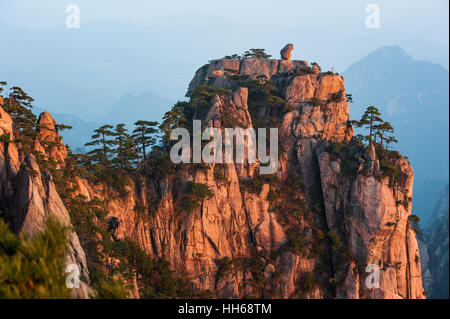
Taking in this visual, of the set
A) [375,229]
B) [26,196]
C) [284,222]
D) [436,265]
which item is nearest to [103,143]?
[26,196]

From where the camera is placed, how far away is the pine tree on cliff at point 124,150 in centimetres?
3281

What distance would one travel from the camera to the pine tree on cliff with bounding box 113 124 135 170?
32812 mm

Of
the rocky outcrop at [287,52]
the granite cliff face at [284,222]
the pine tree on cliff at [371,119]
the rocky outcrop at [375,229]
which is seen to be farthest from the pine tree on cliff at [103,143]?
the rocky outcrop at [287,52]

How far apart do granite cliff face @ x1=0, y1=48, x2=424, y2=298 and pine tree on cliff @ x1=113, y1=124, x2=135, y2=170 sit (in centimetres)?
176

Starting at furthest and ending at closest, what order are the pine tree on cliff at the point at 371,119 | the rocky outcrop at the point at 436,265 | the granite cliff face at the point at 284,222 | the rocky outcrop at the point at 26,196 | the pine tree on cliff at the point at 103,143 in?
1. the rocky outcrop at the point at 436,265
2. the pine tree on cliff at the point at 371,119
3. the granite cliff face at the point at 284,222
4. the pine tree on cliff at the point at 103,143
5. the rocky outcrop at the point at 26,196

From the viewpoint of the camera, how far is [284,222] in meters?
34.3

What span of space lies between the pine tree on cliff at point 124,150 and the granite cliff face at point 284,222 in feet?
5.79

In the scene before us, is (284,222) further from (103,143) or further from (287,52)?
(287,52)

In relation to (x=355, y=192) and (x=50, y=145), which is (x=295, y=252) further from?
(x=50, y=145)

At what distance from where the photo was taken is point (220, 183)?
3397 cm

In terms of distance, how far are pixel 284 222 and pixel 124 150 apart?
58.9ft

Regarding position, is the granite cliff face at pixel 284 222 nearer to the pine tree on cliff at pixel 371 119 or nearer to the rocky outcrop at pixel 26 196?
the pine tree on cliff at pixel 371 119

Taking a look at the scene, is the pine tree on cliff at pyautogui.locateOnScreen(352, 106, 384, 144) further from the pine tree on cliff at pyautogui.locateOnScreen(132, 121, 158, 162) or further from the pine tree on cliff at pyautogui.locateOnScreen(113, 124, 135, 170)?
the pine tree on cliff at pyautogui.locateOnScreen(113, 124, 135, 170)

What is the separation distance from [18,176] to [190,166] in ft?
50.3
